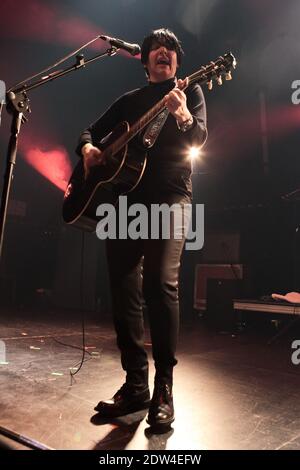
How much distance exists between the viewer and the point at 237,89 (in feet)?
20.4

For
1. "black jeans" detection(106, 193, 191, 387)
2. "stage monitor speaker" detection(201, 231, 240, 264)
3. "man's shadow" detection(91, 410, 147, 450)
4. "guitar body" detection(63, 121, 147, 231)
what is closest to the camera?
"man's shadow" detection(91, 410, 147, 450)

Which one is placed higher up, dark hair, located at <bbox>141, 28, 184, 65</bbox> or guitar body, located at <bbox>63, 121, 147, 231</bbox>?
dark hair, located at <bbox>141, 28, 184, 65</bbox>

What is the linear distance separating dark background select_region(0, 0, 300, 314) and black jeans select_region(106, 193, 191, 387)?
174 inches

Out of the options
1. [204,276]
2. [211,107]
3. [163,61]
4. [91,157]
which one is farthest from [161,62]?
[204,276]

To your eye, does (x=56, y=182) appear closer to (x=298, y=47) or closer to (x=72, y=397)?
(x=298, y=47)

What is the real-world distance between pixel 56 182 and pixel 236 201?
4.44m

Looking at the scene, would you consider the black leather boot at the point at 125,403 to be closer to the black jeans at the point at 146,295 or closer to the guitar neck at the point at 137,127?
the black jeans at the point at 146,295

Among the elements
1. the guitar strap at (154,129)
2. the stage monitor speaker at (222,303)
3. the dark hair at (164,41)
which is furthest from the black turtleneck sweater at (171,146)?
the stage monitor speaker at (222,303)

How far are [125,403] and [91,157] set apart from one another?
1.28 metres

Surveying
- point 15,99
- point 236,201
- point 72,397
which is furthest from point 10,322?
point 236,201

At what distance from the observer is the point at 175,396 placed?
2137 mm

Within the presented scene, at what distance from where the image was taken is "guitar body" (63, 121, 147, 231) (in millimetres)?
1821

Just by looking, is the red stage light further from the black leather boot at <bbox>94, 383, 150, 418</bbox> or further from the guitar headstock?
the black leather boot at <bbox>94, 383, 150, 418</bbox>

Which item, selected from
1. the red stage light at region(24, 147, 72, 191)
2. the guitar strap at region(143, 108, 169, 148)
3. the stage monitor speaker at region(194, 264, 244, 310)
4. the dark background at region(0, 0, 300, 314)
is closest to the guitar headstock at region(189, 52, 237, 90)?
the guitar strap at region(143, 108, 169, 148)
